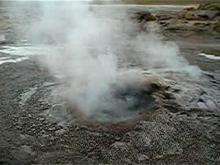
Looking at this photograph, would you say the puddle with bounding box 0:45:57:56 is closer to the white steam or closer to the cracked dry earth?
the white steam

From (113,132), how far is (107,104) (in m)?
2.00

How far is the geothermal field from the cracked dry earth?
0.02 meters

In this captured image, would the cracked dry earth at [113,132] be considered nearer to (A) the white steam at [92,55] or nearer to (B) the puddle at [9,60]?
(A) the white steam at [92,55]

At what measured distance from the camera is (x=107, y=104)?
13.0 meters

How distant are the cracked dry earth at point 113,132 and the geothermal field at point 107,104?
24 millimetres

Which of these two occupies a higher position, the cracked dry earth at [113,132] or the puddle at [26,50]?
the cracked dry earth at [113,132]

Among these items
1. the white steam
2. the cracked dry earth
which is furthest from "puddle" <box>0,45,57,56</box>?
the cracked dry earth

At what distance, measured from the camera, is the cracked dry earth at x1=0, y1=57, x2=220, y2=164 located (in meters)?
9.79

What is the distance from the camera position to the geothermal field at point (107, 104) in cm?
1007

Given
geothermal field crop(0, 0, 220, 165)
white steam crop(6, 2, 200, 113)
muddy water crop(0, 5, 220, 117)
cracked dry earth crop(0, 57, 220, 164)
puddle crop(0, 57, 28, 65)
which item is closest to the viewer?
cracked dry earth crop(0, 57, 220, 164)

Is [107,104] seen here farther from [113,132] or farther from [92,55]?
[92,55]

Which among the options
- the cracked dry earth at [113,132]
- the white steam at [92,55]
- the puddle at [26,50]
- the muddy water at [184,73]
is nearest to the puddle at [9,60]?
the muddy water at [184,73]

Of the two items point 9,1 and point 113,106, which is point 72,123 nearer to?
point 113,106

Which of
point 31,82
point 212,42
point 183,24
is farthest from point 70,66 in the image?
point 183,24
